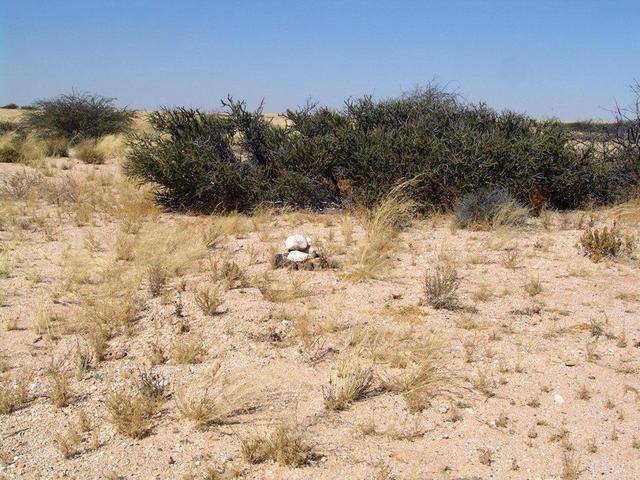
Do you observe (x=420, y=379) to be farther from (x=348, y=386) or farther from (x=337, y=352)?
(x=337, y=352)

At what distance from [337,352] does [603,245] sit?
A: 14.5 ft

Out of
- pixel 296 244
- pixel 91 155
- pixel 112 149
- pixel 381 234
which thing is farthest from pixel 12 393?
pixel 112 149

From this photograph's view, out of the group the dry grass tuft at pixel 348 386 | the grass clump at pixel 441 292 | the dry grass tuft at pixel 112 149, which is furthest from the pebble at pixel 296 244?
the dry grass tuft at pixel 112 149

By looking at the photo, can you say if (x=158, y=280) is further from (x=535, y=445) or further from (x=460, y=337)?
(x=535, y=445)

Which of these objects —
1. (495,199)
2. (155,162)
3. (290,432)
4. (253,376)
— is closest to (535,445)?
(290,432)

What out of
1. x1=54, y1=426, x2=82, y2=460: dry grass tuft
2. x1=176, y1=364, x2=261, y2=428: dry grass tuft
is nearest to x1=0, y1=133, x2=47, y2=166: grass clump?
x1=176, y1=364, x2=261, y2=428: dry grass tuft

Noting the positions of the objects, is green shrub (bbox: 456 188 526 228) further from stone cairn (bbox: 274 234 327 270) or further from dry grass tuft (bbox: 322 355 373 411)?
dry grass tuft (bbox: 322 355 373 411)

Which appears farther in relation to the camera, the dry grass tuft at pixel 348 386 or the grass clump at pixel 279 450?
the dry grass tuft at pixel 348 386

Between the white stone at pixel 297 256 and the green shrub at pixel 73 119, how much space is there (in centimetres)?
1610

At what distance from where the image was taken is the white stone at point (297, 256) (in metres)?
7.76

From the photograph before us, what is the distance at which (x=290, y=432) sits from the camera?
416 centimetres

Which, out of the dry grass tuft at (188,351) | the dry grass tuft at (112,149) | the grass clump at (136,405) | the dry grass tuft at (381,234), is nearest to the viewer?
the grass clump at (136,405)

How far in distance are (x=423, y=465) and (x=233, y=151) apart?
9.28 metres

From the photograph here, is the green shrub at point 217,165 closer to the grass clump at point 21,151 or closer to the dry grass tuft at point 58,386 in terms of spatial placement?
the grass clump at point 21,151
